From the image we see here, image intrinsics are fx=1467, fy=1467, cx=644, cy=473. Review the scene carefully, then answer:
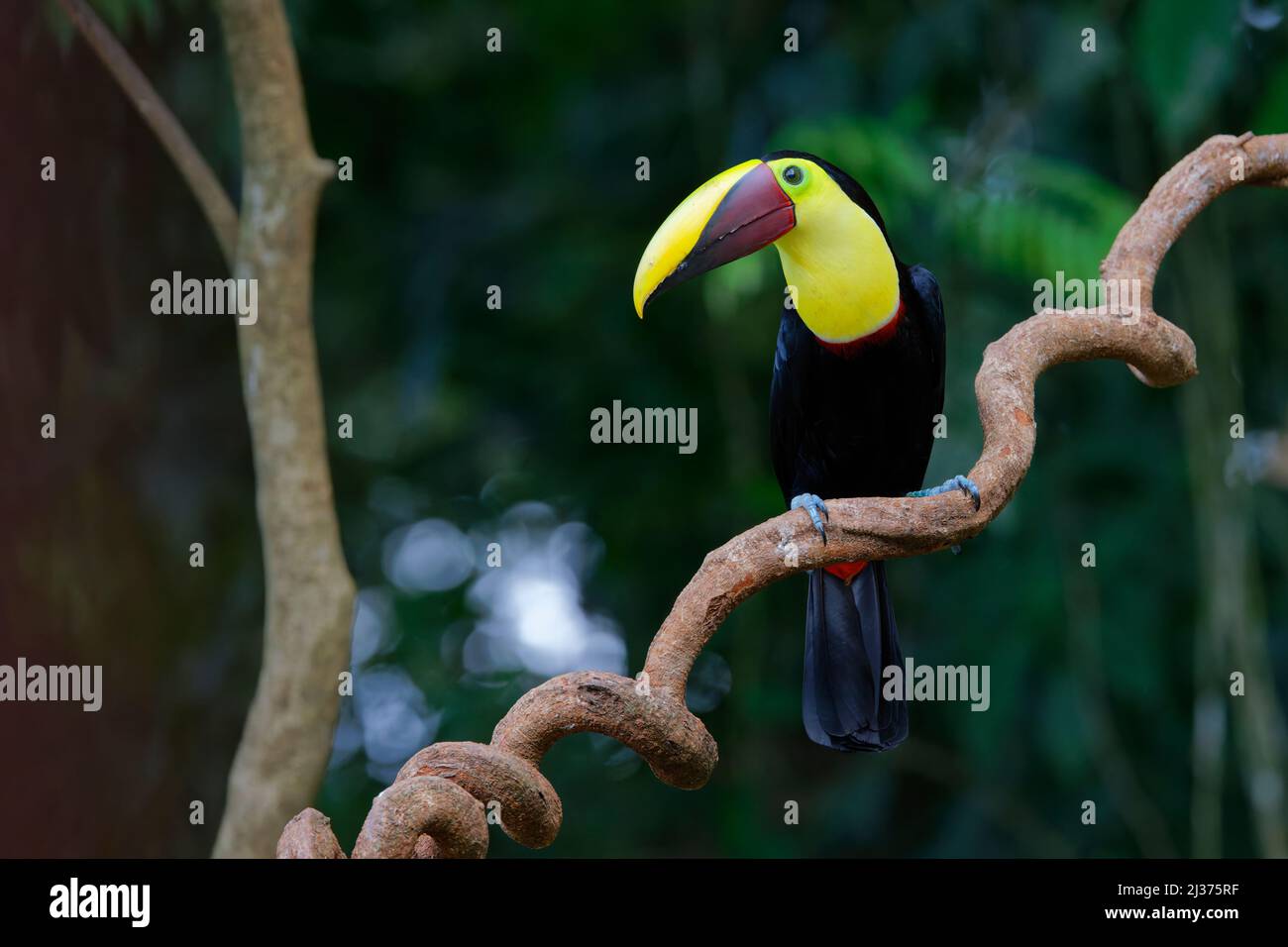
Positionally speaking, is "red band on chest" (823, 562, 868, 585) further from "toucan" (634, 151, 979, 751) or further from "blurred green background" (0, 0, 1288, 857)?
"blurred green background" (0, 0, 1288, 857)

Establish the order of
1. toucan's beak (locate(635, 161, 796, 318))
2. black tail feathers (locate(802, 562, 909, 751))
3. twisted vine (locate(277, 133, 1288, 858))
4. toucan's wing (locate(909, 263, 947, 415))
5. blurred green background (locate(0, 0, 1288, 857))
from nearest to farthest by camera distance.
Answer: twisted vine (locate(277, 133, 1288, 858)) < toucan's beak (locate(635, 161, 796, 318)) < black tail feathers (locate(802, 562, 909, 751)) < toucan's wing (locate(909, 263, 947, 415)) < blurred green background (locate(0, 0, 1288, 857))

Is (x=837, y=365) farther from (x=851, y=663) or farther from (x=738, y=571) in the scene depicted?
(x=738, y=571)

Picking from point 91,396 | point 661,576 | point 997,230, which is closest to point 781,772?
point 661,576

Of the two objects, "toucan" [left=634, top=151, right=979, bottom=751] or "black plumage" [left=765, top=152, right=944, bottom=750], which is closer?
"toucan" [left=634, top=151, right=979, bottom=751]

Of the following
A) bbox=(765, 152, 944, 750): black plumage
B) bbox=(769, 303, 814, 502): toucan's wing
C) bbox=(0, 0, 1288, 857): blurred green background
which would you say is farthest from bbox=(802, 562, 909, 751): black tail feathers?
bbox=(0, 0, 1288, 857): blurred green background

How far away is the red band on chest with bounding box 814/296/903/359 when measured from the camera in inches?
104

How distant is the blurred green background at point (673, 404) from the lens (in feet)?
11.9

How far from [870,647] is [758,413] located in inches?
67.2

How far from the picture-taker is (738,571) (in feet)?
5.60

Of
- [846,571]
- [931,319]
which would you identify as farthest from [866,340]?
[846,571]

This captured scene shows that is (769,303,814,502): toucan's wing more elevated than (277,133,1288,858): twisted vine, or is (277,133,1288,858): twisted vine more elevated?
(769,303,814,502): toucan's wing
